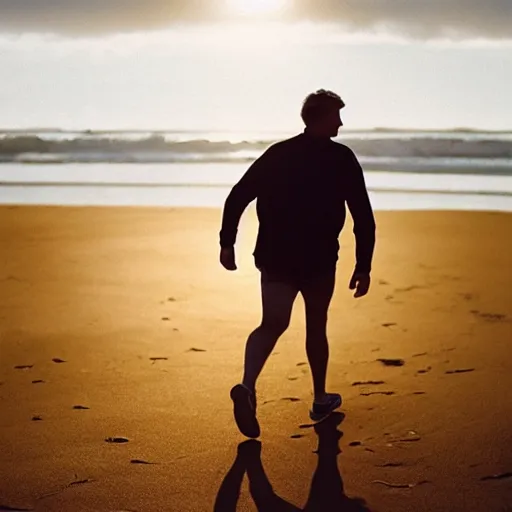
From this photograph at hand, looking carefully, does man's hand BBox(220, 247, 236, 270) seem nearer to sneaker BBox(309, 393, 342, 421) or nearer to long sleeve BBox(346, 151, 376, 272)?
long sleeve BBox(346, 151, 376, 272)

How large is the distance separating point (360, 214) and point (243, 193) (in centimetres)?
59

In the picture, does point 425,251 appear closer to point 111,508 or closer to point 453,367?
point 453,367

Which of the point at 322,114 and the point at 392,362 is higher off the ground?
the point at 322,114

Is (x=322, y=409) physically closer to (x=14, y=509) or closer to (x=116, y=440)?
(x=116, y=440)

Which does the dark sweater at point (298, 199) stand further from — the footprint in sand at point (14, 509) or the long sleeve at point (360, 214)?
the footprint in sand at point (14, 509)

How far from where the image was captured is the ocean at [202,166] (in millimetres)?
15852

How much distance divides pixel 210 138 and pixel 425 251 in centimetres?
1926

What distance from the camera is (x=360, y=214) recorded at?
429cm

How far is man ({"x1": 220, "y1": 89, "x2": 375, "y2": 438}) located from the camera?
414cm

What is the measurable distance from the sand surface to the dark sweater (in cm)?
92

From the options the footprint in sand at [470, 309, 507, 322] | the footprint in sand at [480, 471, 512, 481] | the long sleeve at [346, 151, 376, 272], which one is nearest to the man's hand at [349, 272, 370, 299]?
the long sleeve at [346, 151, 376, 272]

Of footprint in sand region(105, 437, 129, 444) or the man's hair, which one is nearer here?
the man's hair

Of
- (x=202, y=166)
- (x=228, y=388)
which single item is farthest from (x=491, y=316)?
(x=202, y=166)

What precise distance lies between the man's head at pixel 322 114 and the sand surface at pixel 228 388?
150cm
